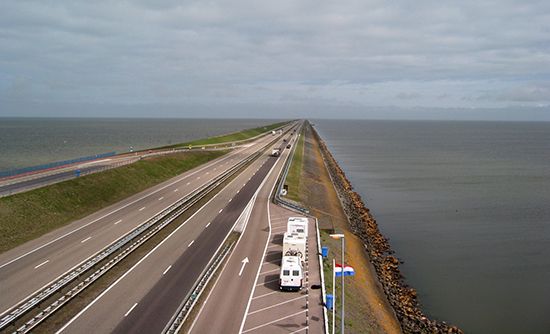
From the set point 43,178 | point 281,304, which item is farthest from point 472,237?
point 43,178

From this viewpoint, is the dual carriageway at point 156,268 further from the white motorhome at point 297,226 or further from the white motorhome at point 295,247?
the white motorhome at point 297,226

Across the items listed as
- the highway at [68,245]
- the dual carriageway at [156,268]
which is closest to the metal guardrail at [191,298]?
the dual carriageway at [156,268]

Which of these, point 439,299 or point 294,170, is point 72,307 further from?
point 294,170

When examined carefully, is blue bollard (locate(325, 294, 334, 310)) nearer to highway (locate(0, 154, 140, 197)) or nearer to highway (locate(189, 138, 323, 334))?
highway (locate(189, 138, 323, 334))

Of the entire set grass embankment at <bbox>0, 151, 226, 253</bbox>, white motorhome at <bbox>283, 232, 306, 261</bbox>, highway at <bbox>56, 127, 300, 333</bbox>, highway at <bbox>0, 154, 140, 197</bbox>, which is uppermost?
highway at <bbox>0, 154, 140, 197</bbox>

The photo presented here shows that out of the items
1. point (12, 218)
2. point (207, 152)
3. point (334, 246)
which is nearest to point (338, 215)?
point (334, 246)

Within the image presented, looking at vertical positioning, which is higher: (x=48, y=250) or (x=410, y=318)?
(x=48, y=250)

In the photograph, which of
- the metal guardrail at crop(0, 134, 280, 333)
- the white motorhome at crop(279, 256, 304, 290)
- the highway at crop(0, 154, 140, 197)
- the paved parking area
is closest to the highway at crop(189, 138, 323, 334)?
the paved parking area
